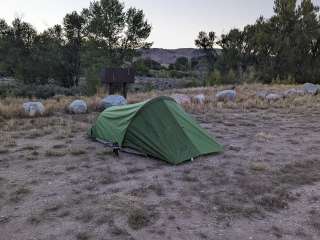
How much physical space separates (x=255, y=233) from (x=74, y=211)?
1.89 m

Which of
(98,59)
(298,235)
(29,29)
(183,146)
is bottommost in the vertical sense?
(298,235)

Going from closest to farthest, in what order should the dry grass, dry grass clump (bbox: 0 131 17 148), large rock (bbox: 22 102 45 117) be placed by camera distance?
1. dry grass clump (bbox: 0 131 17 148)
2. large rock (bbox: 22 102 45 117)
3. the dry grass

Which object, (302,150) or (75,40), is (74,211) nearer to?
(302,150)

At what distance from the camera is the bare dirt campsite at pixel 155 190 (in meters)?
3.48

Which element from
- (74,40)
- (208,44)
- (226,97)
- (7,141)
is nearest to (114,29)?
(74,40)

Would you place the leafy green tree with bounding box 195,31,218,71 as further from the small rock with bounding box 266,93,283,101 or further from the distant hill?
the distant hill

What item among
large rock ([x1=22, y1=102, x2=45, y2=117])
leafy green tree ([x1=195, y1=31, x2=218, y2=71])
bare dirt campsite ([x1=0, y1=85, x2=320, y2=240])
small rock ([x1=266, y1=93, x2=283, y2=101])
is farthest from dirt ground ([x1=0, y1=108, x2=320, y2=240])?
leafy green tree ([x1=195, y1=31, x2=218, y2=71])

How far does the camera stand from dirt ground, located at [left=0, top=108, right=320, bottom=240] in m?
3.47

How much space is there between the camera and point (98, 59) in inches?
1078

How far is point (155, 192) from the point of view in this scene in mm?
4398

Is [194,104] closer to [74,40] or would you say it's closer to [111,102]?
[111,102]

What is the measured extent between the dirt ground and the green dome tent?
182mm

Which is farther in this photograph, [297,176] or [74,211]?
[297,176]

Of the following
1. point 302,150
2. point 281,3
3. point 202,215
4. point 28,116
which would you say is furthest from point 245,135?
point 281,3
